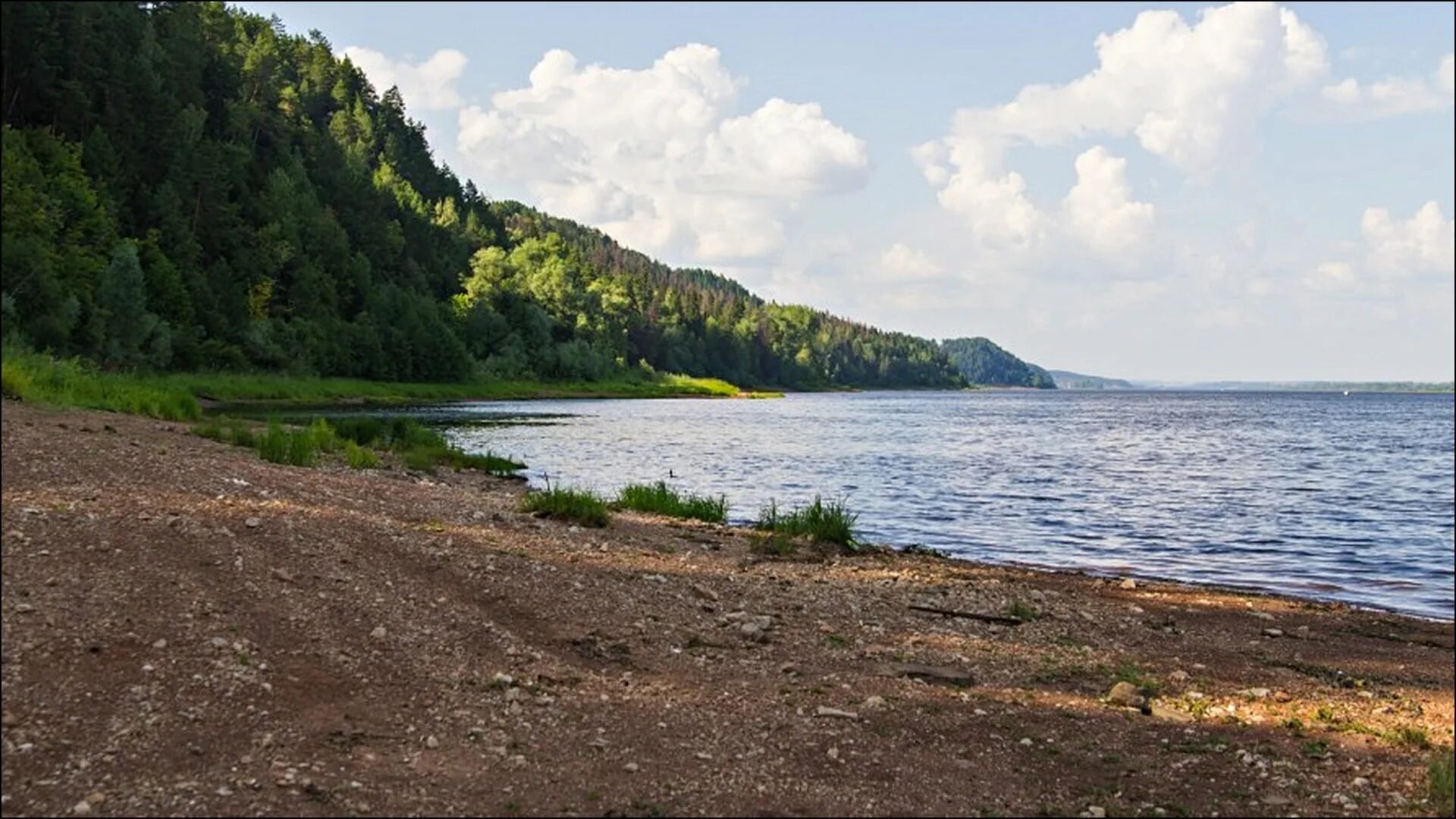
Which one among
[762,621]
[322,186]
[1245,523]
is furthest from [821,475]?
[322,186]

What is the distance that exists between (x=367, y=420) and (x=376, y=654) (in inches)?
1170

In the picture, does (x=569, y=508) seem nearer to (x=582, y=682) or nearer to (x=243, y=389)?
(x=582, y=682)

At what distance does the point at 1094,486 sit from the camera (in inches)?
1528

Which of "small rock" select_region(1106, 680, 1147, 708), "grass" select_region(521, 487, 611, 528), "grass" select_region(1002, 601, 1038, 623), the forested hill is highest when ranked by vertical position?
the forested hill

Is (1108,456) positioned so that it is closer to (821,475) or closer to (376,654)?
(821,475)

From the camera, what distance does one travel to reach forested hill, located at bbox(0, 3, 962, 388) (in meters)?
49.1

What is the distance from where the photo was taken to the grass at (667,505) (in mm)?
23625

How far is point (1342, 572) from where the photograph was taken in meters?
21.7

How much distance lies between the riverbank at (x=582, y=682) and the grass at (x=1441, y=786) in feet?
0.40

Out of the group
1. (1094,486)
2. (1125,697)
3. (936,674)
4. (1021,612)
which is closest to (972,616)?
(1021,612)

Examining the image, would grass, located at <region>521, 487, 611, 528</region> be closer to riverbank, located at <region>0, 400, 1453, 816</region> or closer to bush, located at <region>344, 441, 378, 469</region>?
riverbank, located at <region>0, 400, 1453, 816</region>

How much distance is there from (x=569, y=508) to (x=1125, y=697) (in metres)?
11.2

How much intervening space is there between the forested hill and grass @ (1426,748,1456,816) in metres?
18.7

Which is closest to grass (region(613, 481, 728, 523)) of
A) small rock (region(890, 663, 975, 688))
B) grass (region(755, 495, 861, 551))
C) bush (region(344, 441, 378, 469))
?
grass (region(755, 495, 861, 551))
